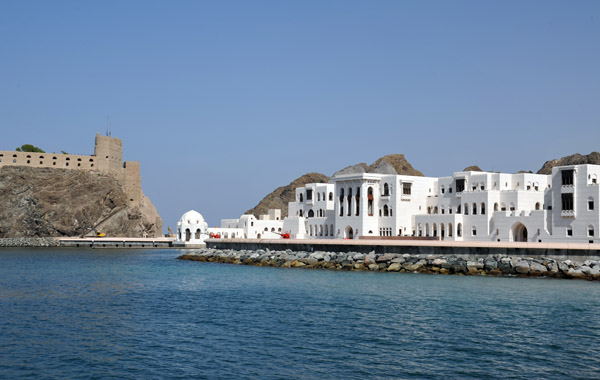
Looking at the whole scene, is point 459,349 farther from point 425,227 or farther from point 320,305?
point 425,227

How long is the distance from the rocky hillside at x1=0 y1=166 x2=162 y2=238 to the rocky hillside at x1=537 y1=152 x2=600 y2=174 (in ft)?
327

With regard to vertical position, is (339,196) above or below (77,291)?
above

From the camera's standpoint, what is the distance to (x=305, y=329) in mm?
29125

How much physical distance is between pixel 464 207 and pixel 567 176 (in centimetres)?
1426

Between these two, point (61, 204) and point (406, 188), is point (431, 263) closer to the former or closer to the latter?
point (406, 188)

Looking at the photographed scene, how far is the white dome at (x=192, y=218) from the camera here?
124875 millimetres

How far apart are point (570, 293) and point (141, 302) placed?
85.8 ft

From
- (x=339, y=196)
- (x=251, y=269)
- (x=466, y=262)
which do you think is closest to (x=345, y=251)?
(x=251, y=269)

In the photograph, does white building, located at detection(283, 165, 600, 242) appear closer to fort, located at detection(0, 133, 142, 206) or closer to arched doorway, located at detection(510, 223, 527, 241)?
arched doorway, located at detection(510, 223, 527, 241)

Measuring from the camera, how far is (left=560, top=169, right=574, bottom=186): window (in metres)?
65.2

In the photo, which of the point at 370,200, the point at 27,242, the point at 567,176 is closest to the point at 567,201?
the point at 567,176

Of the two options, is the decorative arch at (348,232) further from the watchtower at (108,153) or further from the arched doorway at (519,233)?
the watchtower at (108,153)

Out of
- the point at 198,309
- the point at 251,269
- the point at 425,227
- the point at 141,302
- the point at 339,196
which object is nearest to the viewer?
the point at 198,309

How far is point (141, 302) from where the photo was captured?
38625 millimetres
